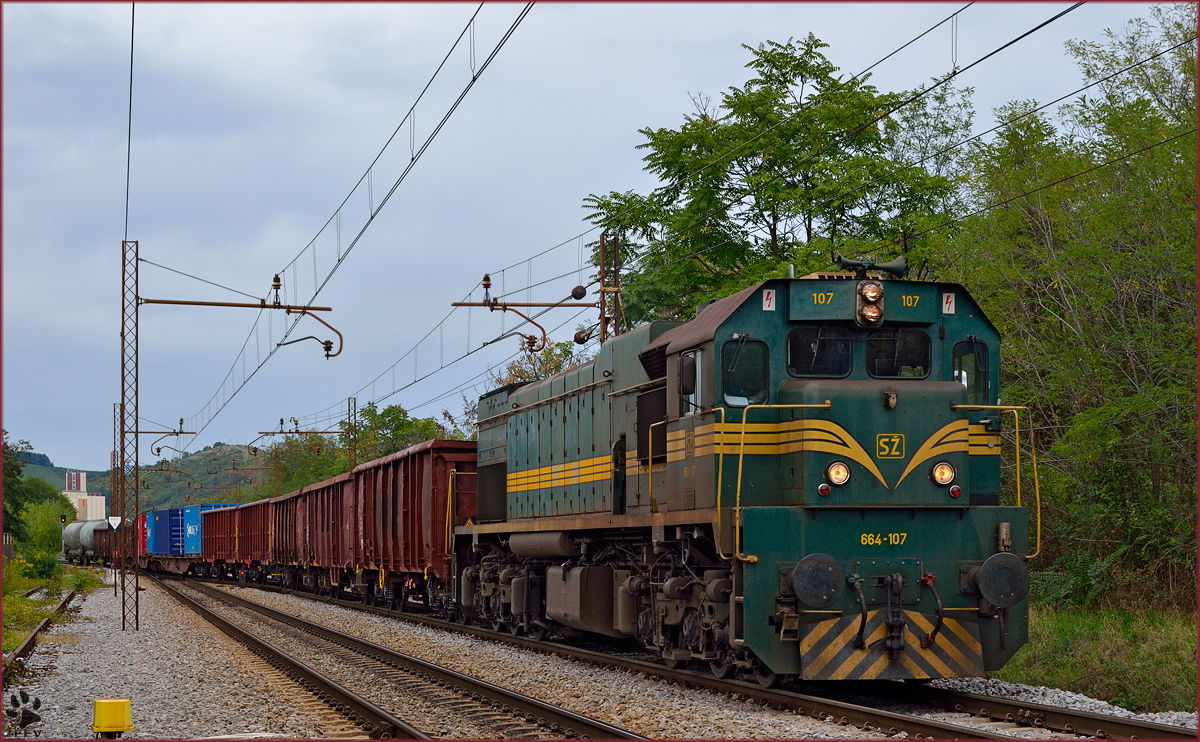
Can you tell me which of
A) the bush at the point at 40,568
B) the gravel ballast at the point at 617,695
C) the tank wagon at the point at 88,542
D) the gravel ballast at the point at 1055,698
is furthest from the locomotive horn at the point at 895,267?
the tank wagon at the point at 88,542

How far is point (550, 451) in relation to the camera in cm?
1628

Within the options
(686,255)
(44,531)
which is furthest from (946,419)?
(44,531)

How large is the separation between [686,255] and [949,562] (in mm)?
14870

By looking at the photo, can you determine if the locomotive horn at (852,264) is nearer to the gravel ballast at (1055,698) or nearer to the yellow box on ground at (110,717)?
the gravel ballast at (1055,698)

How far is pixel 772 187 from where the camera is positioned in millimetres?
23344

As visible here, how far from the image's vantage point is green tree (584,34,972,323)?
23078 millimetres

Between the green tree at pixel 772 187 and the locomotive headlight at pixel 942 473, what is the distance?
12.6 meters

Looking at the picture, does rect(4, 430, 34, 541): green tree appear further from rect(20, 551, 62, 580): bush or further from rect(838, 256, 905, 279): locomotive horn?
rect(838, 256, 905, 279): locomotive horn

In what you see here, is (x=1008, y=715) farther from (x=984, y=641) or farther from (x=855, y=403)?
(x=855, y=403)

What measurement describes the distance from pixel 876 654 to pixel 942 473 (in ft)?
5.71

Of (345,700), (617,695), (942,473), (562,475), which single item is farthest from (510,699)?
(562,475)

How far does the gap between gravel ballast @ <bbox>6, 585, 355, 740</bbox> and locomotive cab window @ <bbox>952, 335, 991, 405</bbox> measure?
22.0ft

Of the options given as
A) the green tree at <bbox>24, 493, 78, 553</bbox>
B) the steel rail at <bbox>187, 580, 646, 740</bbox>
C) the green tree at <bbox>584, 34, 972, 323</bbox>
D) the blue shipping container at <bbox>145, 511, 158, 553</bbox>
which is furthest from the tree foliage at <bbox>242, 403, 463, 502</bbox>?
the steel rail at <bbox>187, 580, 646, 740</bbox>

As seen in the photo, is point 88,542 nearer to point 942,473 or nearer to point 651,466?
point 651,466
